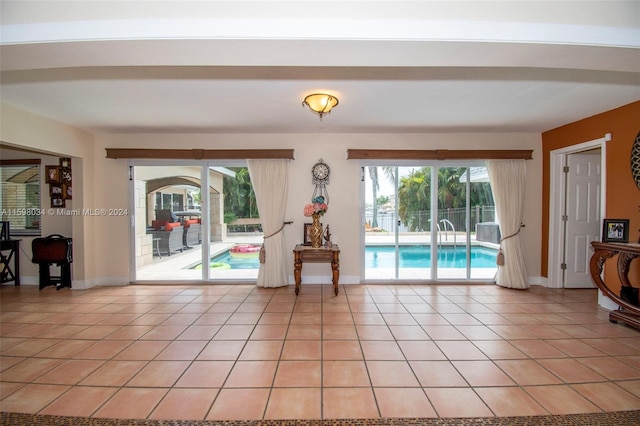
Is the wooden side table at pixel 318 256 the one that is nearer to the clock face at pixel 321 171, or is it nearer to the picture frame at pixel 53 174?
the clock face at pixel 321 171

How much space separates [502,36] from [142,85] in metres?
2.88

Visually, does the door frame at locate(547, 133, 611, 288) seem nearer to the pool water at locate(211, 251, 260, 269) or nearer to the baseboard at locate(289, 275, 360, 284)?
the baseboard at locate(289, 275, 360, 284)

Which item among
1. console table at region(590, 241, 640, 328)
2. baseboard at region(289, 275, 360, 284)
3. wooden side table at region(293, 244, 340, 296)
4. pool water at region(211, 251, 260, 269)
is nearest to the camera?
console table at region(590, 241, 640, 328)

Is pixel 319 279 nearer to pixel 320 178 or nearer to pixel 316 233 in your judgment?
pixel 316 233

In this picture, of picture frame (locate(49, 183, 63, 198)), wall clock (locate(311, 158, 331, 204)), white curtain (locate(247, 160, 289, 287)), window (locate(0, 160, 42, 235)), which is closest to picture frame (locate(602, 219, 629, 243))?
wall clock (locate(311, 158, 331, 204))

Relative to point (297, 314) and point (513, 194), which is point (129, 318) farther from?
point (513, 194)

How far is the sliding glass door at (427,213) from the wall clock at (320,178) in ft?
2.00

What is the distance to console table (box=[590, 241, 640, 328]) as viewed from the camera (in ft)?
9.00

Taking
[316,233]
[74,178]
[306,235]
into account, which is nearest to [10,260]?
[74,178]

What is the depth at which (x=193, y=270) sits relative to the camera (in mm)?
4734

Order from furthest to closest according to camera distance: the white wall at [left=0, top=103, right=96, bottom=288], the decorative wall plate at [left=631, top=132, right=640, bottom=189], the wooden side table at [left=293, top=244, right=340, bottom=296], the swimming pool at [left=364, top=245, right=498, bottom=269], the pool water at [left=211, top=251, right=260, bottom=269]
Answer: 1. the pool water at [left=211, top=251, right=260, bottom=269]
2. the swimming pool at [left=364, top=245, right=498, bottom=269]
3. the wooden side table at [left=293, top=244, right=340, bottom=296]
4. the white wall at [left=0, top=103, right=96, bottom=288]
5. the decorative wall plate at [left=631, top=132, right=640, bottom=189]

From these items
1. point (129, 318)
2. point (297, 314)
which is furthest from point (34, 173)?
point (297, 314)

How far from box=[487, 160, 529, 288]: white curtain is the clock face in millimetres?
2454

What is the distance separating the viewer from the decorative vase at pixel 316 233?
4.09 m
